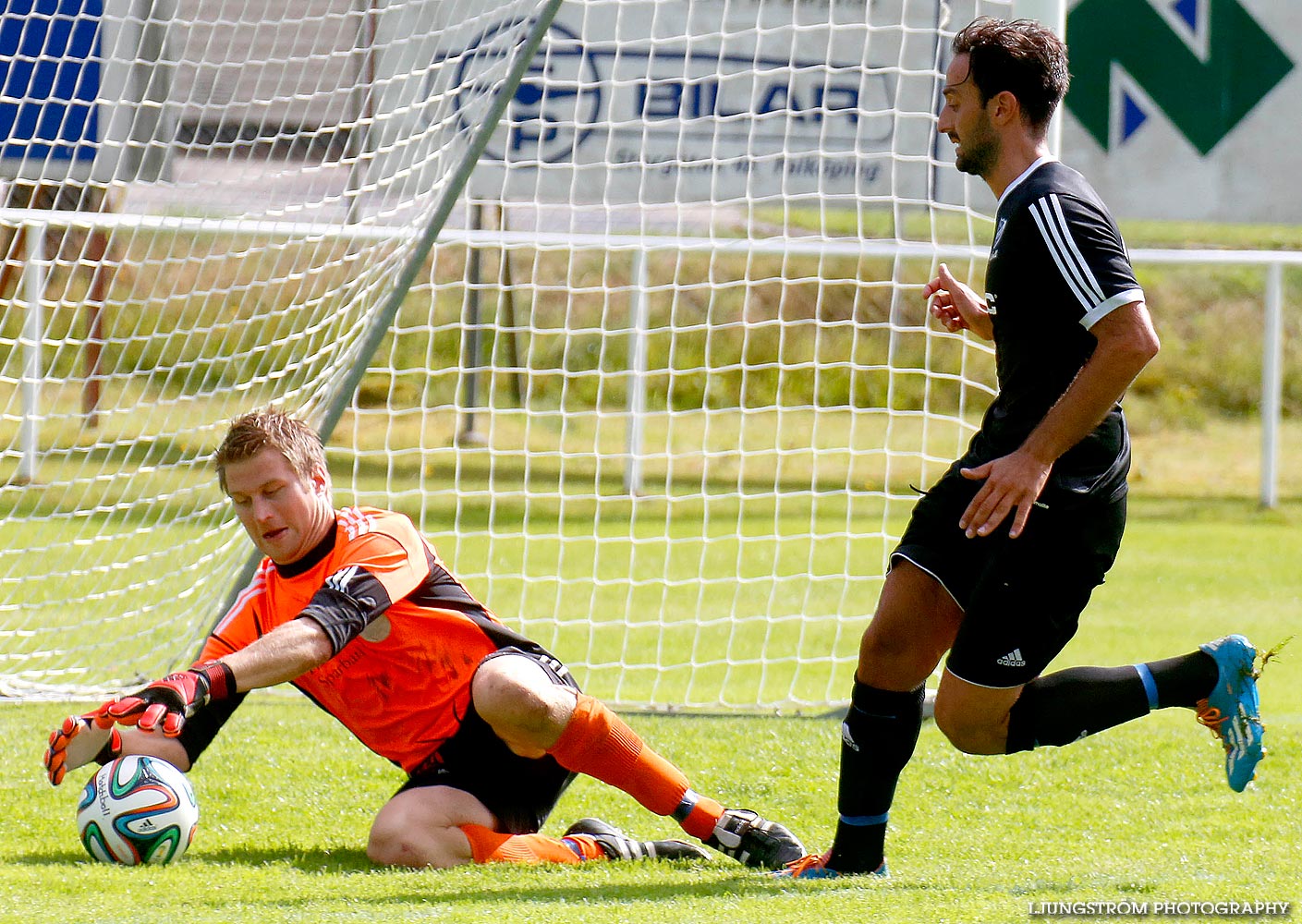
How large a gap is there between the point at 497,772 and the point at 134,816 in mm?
803

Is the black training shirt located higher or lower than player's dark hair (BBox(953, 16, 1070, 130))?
lower

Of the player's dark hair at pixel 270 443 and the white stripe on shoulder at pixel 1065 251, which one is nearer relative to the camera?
the white stripe on shoulder at pixel 1065 251

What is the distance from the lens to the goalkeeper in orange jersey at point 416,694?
3316 mm

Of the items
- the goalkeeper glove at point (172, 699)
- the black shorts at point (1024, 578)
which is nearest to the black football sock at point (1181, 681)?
the black shorts at point (1024, 578)

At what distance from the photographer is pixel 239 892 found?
316cm

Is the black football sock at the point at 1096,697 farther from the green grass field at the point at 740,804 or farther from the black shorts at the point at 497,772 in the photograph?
the black shorts at the point at 497,772

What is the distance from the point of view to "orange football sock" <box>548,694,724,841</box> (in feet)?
11.3

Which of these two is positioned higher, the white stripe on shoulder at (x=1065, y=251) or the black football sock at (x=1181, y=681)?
the white stripe on shoulder at (x=1065, y=251)

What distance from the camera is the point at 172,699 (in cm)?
287

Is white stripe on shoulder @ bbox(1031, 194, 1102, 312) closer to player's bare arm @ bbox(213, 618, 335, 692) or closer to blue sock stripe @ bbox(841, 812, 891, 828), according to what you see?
blue sock stripe @ bbox(841, 812, 891, 828)

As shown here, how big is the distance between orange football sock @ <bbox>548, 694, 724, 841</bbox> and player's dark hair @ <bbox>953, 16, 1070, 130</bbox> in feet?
5.15

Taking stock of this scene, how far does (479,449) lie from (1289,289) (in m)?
12.0

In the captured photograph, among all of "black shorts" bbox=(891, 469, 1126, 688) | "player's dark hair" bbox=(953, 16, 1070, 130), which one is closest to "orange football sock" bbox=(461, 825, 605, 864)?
"black shorts" bbox=(891, 469, 1126, 688)

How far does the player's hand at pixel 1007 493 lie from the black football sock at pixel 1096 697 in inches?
21.6
